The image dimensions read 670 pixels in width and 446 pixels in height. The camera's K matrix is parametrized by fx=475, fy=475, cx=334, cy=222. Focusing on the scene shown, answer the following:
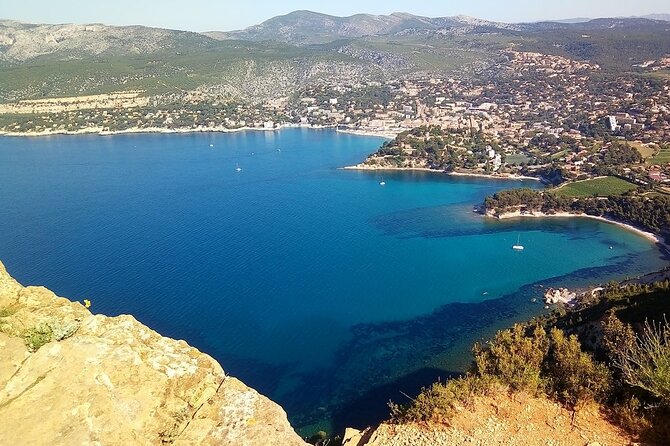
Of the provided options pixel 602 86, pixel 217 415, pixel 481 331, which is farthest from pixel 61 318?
pixel 602 86

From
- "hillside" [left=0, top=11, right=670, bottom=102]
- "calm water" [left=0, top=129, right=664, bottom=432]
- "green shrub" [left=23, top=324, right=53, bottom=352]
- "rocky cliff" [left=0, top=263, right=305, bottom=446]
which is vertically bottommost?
"calm water" [left=0, top=129, right=664, bottom=432]

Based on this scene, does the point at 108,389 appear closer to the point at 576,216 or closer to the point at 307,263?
the point at 307,263

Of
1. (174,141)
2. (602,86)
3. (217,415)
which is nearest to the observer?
(217,415)

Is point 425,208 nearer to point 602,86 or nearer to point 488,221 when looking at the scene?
point 488,221

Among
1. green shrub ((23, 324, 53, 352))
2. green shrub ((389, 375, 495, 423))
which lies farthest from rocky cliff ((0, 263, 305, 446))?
green shrub ((389, 375, 495, 423))

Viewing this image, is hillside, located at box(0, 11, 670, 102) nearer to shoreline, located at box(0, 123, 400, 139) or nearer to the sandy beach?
shoreline, located at box(0, 123, 400, 139)

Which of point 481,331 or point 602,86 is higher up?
point 602,86

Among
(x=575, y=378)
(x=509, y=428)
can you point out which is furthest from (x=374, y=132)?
(x=509, y=428)
